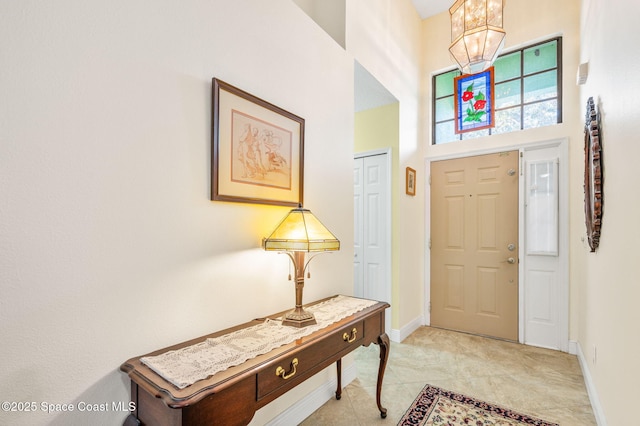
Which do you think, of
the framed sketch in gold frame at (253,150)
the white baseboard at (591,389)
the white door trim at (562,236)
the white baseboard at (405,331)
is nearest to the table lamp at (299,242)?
the framed sketch in gold frame at (253,150)

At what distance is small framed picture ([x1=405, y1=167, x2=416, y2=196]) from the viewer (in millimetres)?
3408

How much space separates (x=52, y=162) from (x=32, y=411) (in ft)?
2.54

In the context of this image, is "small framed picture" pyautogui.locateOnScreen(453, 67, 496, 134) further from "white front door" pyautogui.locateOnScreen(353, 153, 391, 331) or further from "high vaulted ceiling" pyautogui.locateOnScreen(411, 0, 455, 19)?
"white front door" pyautogui.locateOnScreen(353, 153, 391, 331)

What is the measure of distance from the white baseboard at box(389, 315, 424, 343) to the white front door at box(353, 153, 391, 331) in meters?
0.09

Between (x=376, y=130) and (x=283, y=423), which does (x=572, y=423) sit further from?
(x=376, y=130)

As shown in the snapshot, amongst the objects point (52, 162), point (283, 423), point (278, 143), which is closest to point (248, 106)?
point (278, 143)

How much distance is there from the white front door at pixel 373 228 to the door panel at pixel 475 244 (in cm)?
75

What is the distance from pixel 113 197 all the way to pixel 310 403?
1701mm

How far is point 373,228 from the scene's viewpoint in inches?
138

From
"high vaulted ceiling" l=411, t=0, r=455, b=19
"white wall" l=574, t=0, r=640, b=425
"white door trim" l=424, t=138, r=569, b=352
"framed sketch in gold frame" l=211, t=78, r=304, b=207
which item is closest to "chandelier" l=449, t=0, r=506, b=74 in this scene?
"white wall" l=574, t=0, r=640, b=425

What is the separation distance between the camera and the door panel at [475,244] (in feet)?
10.7

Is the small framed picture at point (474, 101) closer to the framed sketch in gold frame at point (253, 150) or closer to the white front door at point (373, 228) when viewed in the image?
the white front door at point (373, 228)

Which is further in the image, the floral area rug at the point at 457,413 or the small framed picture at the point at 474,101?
the small framed picture at the point at 474,101

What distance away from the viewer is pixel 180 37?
134 centimetres
